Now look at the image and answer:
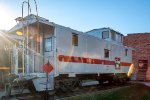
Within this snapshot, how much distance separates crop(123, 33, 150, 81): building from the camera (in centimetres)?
2750

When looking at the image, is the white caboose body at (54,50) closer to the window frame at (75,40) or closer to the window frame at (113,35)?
the window frame at (75,40)

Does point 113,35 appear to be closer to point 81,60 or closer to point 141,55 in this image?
point 81,60

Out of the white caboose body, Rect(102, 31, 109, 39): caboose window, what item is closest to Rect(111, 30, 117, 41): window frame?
Rect(102, 31, 109, 39): caboose window

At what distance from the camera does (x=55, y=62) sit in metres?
10.8

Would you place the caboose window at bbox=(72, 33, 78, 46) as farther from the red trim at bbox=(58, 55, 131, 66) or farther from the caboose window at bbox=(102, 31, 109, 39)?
the caboose window at bbox=(102, 31, 109, 39)

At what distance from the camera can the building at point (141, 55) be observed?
27500 mm

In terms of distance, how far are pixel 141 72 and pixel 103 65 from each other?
14.5 m

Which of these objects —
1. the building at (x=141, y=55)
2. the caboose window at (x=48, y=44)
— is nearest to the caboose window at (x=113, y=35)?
the caboose window at (x=48, y=44)

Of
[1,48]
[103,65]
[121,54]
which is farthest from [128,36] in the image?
[1,48]

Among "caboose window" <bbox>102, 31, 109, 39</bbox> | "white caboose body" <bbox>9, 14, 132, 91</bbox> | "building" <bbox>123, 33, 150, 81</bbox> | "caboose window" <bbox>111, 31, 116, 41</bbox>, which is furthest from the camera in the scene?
"building" <bbox>123, 33, 150, 81</bbox>

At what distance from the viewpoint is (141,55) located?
2788 centimetres

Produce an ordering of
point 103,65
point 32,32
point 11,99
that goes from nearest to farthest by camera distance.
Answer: point 11,99 < point 32,32 < point 103,65

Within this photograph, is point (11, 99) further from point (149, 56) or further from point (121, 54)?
point (149, 56)

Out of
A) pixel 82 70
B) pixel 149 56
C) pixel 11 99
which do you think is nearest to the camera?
pixel 11 99
